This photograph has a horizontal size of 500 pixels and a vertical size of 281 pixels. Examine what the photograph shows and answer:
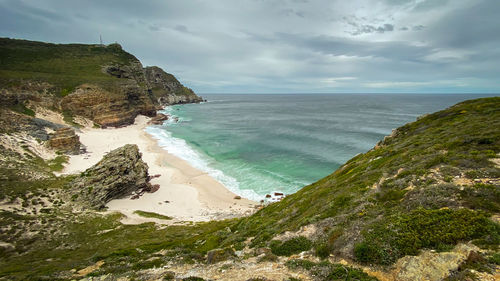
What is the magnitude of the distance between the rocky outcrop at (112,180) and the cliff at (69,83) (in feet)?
176

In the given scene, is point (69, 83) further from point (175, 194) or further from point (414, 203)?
point (414, 203)

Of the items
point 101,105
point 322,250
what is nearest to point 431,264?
point 322,250

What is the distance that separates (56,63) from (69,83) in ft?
109

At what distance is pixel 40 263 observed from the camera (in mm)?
16688

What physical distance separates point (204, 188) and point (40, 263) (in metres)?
27.3

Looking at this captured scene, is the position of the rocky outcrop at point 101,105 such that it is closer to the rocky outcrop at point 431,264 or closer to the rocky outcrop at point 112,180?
the rocky outcrop at point 112,180

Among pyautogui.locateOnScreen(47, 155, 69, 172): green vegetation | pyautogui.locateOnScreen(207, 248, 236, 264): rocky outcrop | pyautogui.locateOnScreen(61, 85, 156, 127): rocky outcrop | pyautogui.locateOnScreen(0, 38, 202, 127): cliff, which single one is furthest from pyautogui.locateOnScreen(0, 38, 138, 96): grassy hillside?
pyautogui.locateOnScreen(207, 248, 236, 264): rocky outcrop

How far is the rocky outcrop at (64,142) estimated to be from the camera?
50281 mm

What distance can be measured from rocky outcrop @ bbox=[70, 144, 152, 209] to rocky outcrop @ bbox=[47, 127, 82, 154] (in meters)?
22.7

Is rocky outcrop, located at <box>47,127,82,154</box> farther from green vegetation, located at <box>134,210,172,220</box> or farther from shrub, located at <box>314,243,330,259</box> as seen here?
shrub, located at <box>314,243,330,259</box>

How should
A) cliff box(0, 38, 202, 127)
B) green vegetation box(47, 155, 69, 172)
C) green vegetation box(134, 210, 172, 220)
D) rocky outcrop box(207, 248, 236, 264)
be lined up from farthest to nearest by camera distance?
cliff box(0, 38, 202, 127) → green vegetation box(47, 155, 69, 172) → green vegetation box(134, 210, 172, 220) → rocky outcrop box(207, 248, 236, 264)

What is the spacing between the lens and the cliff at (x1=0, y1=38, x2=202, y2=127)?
7431 centimetres

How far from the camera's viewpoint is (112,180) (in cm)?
3491

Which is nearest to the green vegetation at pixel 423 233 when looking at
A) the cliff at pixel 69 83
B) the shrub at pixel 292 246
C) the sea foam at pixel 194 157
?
the shrub at pixel 292 246
